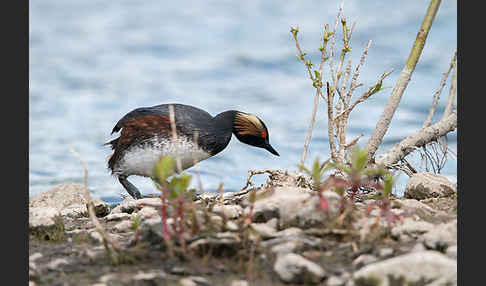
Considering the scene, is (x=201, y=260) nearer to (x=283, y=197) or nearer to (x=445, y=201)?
(x=283, y=197)

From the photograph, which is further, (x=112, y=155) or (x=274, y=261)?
(x=112, y=155)

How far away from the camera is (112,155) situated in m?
7.47

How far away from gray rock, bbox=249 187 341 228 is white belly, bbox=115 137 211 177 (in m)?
2.46

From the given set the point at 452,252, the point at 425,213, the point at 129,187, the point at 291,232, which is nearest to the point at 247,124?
the point at 129,187

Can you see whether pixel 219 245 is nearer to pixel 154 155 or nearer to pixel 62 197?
pixel 154 155

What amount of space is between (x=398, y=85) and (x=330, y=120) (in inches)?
38.6

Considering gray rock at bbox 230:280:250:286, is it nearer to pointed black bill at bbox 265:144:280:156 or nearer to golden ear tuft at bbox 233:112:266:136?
golden ear tuft at bbox 233:112:266:136

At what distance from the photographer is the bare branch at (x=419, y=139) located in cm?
773

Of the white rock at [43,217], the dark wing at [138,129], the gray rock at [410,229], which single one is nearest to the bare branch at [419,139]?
the dark wing at [138,129]

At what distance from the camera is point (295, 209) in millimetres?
3877

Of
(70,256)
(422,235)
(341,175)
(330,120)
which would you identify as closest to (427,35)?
(330,120)

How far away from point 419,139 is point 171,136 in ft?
11.9

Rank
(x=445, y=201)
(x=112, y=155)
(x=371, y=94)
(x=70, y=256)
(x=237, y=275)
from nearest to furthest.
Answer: (x=237, y=275) < (x=70, y=256) < (x=445, y=201) < (x=371, y=94) < (x=112, y=155)

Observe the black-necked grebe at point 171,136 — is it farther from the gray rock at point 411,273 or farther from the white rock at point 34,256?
the gray rock at point 411,273
